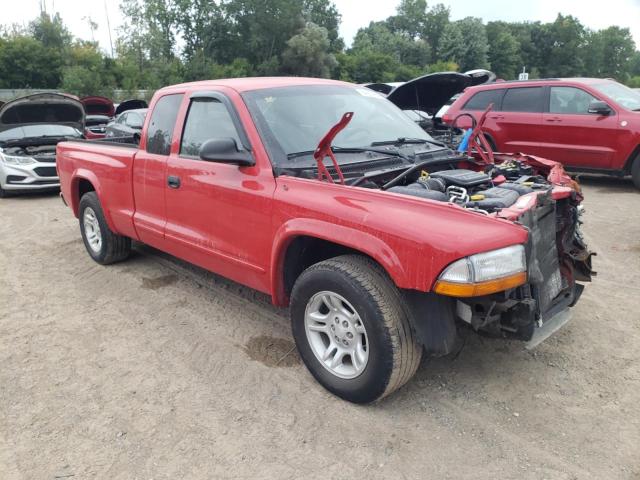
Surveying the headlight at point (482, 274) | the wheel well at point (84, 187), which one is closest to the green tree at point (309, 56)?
the wheel well at point (84, 187)

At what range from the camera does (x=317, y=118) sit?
3807 millimetres

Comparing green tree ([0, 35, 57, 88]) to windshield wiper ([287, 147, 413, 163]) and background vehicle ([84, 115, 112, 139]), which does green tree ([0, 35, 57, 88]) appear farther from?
windshield wiper ([287, 147, 413, 163])

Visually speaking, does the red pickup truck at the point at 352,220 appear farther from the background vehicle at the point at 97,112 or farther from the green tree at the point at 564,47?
the green tree at the point at 564,47

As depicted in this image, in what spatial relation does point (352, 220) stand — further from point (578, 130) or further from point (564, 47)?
point (564, 47)

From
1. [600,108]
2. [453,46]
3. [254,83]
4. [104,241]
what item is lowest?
[104,241]

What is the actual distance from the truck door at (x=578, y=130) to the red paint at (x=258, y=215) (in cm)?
497

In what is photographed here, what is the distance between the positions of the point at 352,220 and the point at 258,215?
2.64ft

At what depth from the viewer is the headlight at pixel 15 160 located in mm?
9688

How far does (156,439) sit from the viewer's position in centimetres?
284

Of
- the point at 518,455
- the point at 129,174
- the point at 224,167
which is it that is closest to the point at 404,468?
the point at 518,455

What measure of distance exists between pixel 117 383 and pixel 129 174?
2.04 m

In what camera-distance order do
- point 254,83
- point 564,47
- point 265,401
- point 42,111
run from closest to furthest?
point 265,401 → point 254,83 → point 42,111 → point 564,47

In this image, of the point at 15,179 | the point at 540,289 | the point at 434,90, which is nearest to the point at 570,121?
the point at 434,90

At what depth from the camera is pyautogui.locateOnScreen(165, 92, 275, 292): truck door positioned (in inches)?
135
